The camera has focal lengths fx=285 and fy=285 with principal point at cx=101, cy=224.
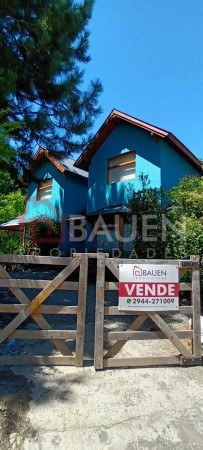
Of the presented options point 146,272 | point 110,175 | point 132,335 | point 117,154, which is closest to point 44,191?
point 110,175

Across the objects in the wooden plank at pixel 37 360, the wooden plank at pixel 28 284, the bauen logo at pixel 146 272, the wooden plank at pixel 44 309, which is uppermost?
the bauen logo at pixel 146 272

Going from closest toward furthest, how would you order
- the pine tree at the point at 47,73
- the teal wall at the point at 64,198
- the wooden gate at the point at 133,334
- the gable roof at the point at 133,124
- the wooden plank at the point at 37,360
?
the wooden plank at the point at 37,360
the wooden gate at the point at 133,334
the pine tree at the point at 47,73
the gable roof at the point at 133,124
the teal wall at the point at 64,198

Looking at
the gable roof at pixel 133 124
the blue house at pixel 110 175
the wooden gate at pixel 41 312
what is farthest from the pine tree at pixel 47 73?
the wooden gate at pixel 41 312

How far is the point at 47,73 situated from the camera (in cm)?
754

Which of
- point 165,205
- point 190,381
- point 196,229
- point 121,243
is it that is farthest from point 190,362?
point 121,243

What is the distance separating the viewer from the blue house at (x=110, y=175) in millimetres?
11555

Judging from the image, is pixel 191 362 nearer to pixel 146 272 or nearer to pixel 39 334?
pixel 146 272

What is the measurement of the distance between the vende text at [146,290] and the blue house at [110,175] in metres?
5.77

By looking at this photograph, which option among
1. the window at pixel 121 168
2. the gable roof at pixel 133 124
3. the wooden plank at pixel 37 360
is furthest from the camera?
the window at pixel 121 168

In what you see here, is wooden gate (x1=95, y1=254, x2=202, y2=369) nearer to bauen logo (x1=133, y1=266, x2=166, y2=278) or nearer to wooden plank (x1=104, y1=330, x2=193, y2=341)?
wooden plank (x1=104, y1=330, x2=193, y2=341)

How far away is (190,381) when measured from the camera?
12.2ft

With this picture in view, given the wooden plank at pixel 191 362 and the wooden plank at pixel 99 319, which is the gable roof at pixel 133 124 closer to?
the wooden plank at pixel 99 319

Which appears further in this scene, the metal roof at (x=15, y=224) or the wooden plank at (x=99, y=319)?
the metal roof at (x=15, y=224)

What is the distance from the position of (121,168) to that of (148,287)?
31.4 feet
